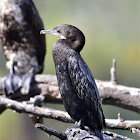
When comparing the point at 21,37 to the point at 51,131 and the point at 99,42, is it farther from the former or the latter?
the point at 99,42

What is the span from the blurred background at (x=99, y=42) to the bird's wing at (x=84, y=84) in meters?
4.52

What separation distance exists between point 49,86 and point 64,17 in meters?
4.67

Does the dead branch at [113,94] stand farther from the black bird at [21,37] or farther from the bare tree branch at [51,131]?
the bare tree branch at [51,131]

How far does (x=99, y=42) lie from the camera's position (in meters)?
8.69

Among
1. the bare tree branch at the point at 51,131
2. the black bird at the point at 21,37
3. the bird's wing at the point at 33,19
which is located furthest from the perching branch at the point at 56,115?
the bird's wing at the point at 33,19

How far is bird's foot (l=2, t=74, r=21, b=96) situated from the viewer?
4.48 metres

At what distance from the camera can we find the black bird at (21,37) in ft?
16.3

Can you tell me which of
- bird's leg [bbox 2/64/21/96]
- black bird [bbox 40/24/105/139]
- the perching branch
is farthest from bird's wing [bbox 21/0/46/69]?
black bird [bbox 40/24/105/139]

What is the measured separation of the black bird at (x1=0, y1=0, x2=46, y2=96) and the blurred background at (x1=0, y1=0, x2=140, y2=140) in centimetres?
200

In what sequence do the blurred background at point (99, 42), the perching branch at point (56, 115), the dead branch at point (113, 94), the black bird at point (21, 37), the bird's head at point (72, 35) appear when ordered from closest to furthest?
the bird's head at point (72, 35)
the perching branch at point (56, 115)
the dead branch at point (113, 94)
the black bird at point (21, 37)
the blurred background at point (99, 42)

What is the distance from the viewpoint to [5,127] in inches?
328

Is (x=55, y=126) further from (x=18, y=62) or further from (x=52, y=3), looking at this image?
(x=52, y=3)

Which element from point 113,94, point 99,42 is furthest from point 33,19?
point 99,42

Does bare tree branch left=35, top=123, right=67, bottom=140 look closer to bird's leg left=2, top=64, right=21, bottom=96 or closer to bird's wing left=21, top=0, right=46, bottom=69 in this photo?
bird's leg left=2, top=64, right=21, bottom=96
